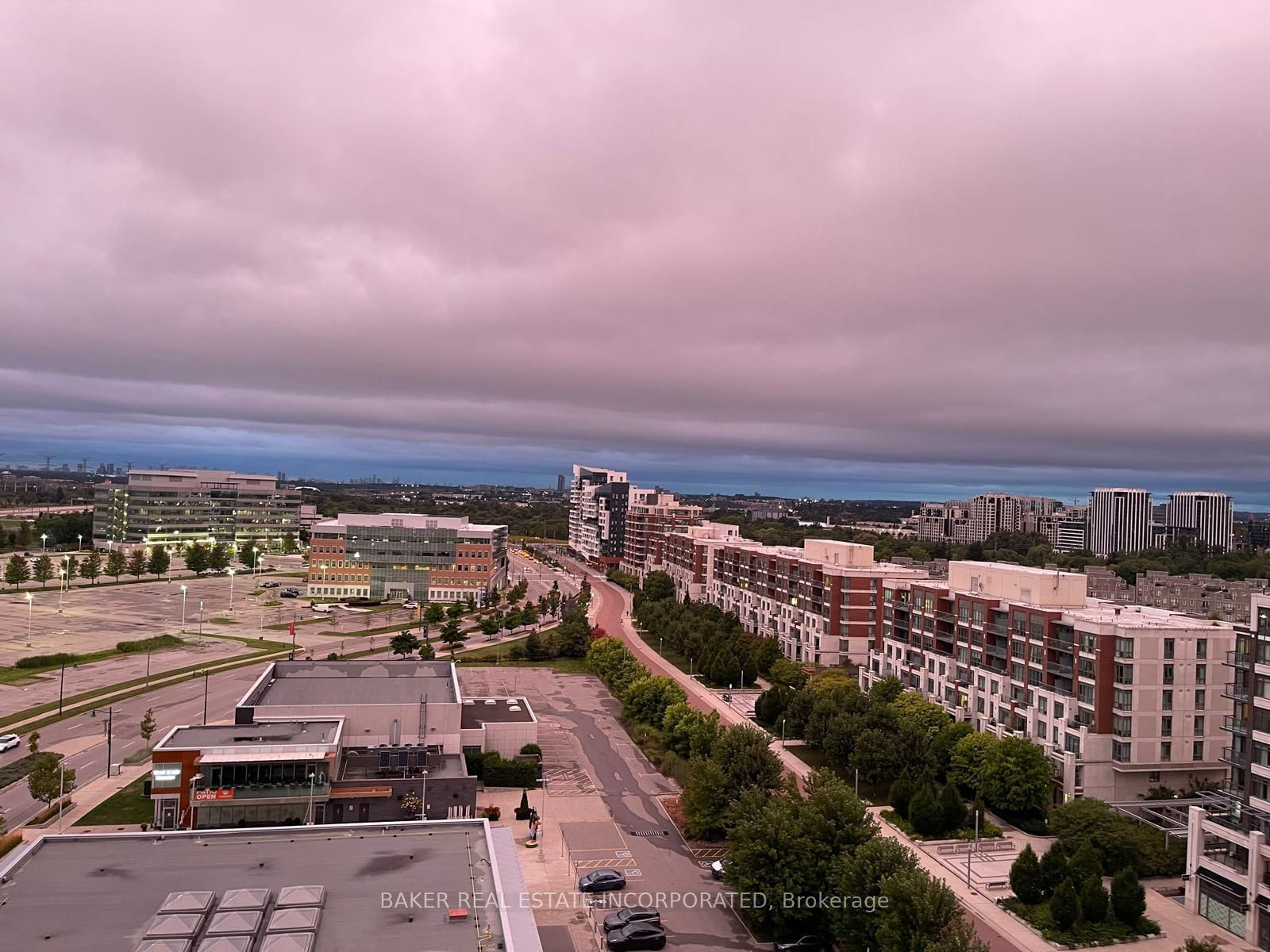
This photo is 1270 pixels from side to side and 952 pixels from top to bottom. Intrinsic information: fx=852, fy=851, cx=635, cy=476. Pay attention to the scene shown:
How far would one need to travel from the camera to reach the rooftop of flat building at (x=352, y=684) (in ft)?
177

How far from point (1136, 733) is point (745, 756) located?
76.5 feet

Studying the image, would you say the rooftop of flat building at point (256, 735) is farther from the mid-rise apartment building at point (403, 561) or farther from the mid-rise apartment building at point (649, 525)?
the mid-rise apartment building at point (649, 525)

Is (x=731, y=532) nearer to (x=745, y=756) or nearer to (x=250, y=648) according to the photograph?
(x=250, y=648)

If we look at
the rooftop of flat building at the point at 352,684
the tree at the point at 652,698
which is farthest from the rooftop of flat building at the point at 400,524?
the tree at the point at 652,698

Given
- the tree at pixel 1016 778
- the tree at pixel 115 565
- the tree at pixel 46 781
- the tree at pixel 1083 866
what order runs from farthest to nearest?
the tree at pixel 115 565 → the tree at pixel 1016 778 → the tree at pixel 46 781 → the tree at pixel 1083 866

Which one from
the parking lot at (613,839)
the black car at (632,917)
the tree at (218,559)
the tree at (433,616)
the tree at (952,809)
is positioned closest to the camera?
the black car at (632,917)

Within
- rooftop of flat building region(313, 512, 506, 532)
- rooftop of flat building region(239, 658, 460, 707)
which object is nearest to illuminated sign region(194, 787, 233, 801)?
rooftop of flat building region(239, 658, 460, 707)

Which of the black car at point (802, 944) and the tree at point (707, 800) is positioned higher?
the tree at point (707, 800)

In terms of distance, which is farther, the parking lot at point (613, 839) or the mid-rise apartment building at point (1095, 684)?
the mid-rise apartment building at point (1095, 684)

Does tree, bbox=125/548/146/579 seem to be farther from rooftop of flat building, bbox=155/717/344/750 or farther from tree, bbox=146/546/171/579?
rooftop of flat building, bbox=155/717/344/750

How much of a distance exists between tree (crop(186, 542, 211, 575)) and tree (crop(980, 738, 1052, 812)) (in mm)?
142184

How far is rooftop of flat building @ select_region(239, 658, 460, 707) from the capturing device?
53875 millimetres

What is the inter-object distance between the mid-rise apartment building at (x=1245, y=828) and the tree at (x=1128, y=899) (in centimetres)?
368

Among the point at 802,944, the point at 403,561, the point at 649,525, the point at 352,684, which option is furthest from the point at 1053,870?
the point at 649,525
